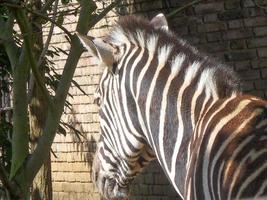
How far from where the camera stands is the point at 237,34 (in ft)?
23.2

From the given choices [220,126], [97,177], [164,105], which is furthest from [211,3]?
[220,126]

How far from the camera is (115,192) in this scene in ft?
14.4

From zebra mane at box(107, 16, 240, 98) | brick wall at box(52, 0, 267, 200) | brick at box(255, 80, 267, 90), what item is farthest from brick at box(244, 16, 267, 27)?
zebra mane at box(107, 16, 240, 98)

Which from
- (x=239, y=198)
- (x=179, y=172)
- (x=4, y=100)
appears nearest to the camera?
(x=239, y=198)

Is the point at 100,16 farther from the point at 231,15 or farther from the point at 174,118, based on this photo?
the point at 231,15

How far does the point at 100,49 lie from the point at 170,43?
1.41 feet

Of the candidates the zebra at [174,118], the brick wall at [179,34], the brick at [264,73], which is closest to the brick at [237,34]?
the brick wall at [179,34]

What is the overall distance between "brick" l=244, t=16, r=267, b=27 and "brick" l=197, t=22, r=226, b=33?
10.1 inches

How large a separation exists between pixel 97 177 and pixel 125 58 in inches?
37.3

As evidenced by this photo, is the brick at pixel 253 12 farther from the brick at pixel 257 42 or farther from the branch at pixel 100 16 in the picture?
the branch at pixel 100 16

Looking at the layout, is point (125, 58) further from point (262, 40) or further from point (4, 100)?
point (4, 100)

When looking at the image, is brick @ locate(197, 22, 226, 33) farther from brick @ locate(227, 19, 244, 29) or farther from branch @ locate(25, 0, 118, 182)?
branch @ locate(25, 0, 118, 182)

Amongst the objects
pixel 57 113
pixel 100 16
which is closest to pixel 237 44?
pixel 100 16

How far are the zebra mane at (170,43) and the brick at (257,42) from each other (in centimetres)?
315
